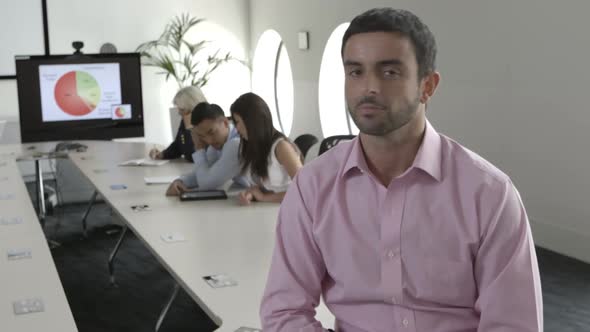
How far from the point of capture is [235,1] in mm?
9055

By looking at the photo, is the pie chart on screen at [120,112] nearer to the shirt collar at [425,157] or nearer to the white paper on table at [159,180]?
the white paper on table at [159,180]

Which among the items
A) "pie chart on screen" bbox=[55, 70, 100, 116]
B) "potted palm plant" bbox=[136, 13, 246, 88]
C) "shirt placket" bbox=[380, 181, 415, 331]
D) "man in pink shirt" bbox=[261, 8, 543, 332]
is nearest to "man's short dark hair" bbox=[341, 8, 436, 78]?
"man in pink shirt" bbox=[261, 8, 543, 332]

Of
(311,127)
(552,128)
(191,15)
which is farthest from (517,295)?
(191,15)

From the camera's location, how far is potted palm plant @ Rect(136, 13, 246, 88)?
8.51m

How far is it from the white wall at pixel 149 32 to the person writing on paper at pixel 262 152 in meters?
5.18

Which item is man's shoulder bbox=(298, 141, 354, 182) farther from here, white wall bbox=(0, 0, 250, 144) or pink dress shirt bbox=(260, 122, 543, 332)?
white wall bbox=(0, 0, 250, 144)

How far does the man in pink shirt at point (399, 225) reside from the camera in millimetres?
1500

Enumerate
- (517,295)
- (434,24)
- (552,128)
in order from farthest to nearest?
(434,24) < (552,128) < (517,295)

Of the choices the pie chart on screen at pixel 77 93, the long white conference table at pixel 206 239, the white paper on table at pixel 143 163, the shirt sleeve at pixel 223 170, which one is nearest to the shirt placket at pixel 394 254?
the long white conference table at pixel 206 239

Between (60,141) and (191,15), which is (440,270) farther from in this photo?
(191,15)

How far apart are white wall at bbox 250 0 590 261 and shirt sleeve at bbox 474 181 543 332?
11.0ft

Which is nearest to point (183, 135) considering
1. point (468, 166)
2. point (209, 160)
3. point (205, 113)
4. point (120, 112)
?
point (209, 160)

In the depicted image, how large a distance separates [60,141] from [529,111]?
3974 millimetres

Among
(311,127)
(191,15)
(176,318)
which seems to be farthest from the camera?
(191,15)
